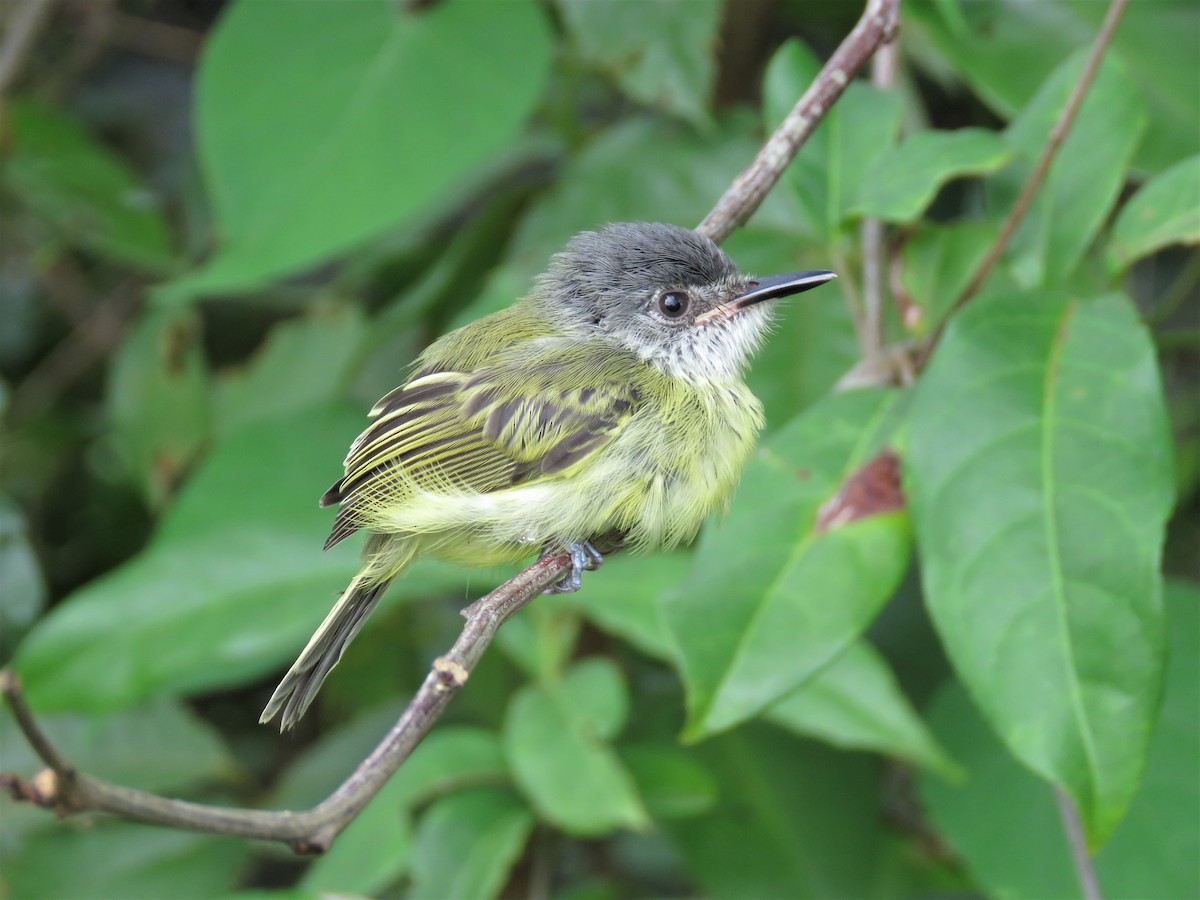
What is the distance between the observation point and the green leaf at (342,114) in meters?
2.75

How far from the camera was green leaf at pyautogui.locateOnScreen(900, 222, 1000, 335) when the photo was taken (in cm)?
229

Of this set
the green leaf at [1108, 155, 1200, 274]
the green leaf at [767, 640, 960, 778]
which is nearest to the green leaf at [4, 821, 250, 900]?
the green leaf at [767, 640, 960, 778]

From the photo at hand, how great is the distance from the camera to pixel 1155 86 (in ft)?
9.20

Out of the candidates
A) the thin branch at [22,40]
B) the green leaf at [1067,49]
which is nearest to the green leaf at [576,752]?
the green leaf at [1067,49]

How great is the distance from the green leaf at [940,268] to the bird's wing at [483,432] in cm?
55

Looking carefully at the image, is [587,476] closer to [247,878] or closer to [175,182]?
[247,878]

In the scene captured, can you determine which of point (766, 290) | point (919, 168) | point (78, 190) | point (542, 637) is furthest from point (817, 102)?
point (78, 190)

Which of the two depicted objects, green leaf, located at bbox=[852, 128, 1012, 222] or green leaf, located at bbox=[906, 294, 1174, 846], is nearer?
green leaf, located at bbox=[906, 294, 1174, 846]

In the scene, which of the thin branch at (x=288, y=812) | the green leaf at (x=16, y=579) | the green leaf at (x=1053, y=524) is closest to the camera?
the thin branch at (x=288, y=812)

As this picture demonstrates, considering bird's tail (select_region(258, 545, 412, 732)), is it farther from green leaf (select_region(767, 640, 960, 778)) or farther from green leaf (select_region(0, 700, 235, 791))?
green leaf (select_region(0, 700, 235, 791))

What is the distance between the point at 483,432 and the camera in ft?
7.06

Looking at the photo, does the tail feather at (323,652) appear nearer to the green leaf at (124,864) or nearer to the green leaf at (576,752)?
the green leaf at (576,752)

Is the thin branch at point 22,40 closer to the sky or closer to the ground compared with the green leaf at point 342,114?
closer to the sky

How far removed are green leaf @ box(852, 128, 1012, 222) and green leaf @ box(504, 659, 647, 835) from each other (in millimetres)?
1065
